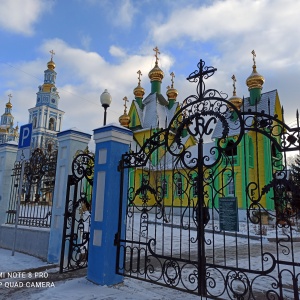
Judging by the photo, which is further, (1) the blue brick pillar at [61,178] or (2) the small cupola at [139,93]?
(2) the small cupola at [139,93]

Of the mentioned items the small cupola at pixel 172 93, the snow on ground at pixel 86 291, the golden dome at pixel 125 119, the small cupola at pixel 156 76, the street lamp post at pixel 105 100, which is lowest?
the snow on ground at pixel 86 291

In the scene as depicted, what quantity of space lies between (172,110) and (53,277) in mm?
25490

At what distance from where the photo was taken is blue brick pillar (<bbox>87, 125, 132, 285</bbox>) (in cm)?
499

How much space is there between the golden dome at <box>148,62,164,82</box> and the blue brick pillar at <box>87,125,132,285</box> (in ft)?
85.9

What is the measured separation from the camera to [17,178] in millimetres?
9062

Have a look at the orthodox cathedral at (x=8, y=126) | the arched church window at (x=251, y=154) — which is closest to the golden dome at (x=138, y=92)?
the arched church window at (x=251, y=154)

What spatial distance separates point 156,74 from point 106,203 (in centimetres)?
2711

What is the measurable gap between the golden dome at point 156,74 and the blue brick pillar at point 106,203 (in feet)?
85.9

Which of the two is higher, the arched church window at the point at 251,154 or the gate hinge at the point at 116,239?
the arched church window at the point at 251,154

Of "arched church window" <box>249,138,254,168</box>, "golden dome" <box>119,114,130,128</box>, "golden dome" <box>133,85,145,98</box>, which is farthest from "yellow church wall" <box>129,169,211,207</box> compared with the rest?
"golden dome" <box>133,85,145,98</box>

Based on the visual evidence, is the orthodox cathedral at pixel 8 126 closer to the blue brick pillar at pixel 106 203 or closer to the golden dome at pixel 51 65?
the golden dome at pixel 51 65

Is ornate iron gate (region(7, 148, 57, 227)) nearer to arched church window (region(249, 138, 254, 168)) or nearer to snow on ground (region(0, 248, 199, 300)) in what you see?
snow on ground (region(0, 248, 199, 300))

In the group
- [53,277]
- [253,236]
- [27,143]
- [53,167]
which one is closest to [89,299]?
[53,277]

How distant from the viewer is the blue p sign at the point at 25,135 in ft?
25.5
